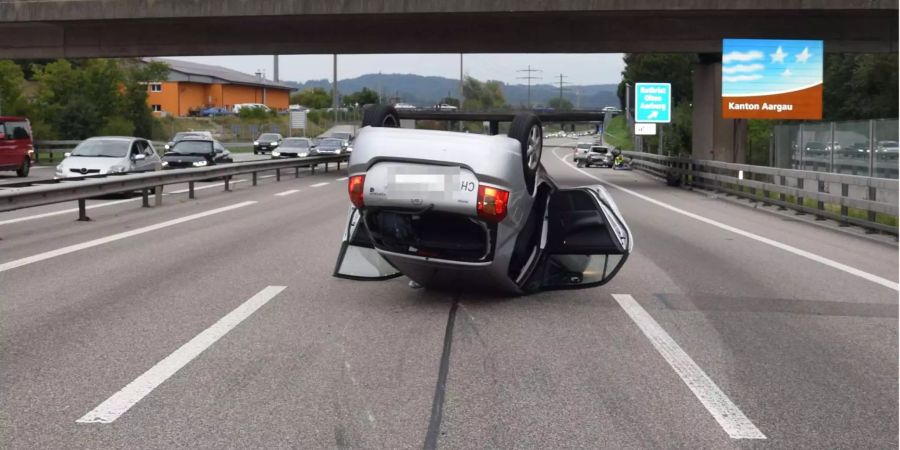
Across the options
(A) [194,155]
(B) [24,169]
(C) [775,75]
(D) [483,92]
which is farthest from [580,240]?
(D) [483,92]

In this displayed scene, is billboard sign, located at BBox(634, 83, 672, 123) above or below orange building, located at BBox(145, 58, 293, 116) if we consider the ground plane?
below

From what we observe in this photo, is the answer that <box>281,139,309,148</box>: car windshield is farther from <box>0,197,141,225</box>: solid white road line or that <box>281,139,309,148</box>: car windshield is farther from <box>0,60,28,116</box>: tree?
<box>0,197,141,225</box>: solid white road line

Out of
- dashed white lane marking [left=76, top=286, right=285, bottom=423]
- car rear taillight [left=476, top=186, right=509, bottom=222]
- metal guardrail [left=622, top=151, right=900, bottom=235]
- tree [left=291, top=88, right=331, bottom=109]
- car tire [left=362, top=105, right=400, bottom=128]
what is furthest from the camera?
tree [left=291, top=88, right=331, bottom=109]

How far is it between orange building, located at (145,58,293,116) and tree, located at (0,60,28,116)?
4623 cm

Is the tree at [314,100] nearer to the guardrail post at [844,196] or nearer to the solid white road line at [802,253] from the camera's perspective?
the solid white road line at [802,253]

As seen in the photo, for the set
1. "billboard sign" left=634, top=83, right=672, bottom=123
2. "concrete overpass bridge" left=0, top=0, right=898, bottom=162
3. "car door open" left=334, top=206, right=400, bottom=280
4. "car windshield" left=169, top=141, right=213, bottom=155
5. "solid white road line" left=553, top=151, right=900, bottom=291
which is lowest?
"solid white road line" left=553, top=151, right=900, bottom=291

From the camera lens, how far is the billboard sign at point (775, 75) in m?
32.7

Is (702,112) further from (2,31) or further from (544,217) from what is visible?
(544,217)

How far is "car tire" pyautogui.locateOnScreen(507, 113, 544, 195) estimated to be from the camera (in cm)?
848

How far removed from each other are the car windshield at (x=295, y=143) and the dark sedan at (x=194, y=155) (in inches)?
651

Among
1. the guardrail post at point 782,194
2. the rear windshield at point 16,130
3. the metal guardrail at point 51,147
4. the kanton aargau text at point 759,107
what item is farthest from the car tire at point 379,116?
the metal guardrail at point 51,147

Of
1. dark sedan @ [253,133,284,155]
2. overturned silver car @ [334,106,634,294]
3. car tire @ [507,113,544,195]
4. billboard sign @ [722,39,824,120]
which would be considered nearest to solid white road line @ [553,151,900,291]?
overturned silver car @ [334,106,634,294]

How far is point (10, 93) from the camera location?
59875 mm

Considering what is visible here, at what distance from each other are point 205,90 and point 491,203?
12300 centimetres
